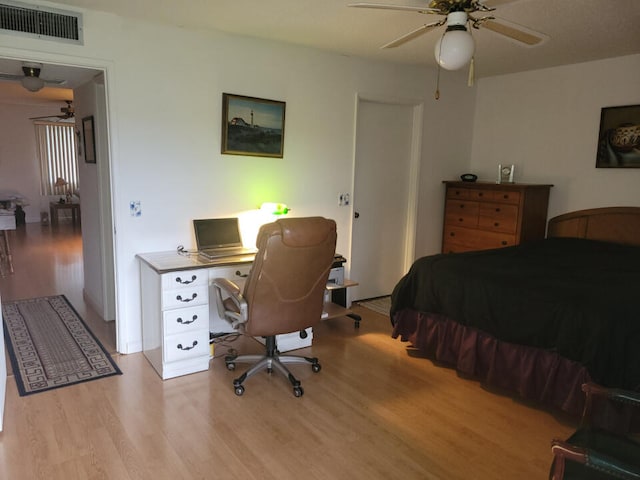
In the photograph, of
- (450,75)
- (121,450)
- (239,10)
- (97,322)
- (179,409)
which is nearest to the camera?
(121,450)

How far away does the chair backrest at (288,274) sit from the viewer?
103 inches

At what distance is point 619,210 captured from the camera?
4176mm

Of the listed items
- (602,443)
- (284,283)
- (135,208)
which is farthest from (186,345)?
(602,443)

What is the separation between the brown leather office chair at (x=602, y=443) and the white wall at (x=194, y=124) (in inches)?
110

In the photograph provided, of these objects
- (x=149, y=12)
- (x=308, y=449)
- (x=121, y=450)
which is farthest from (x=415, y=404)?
(x=149, y=12)

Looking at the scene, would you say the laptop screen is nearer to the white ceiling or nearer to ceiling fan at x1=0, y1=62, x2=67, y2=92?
the white ceiling

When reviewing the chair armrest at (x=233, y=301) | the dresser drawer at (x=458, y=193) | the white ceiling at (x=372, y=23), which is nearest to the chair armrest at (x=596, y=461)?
the chair armrest at (x=233, y=301)

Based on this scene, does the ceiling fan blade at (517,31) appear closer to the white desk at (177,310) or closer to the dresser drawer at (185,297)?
the white desk at (177,310)

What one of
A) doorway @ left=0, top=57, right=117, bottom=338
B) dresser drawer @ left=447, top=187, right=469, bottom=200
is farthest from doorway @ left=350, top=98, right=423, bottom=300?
doorway @ left=0, top=57, right=117, bottom=338

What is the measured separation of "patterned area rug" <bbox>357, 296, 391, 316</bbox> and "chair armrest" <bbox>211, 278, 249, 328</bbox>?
6.40ft

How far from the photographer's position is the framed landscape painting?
3654 millimetres

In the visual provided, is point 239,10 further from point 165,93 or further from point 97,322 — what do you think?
point 97,322

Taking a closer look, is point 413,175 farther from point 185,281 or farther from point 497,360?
point 185,281

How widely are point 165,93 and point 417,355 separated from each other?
2745mm
